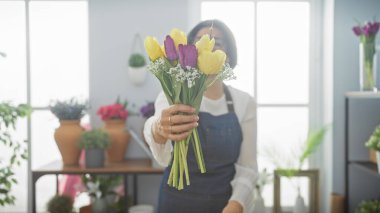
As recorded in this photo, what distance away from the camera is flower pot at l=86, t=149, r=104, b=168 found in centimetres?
211

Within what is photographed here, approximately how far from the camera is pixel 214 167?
133 cm

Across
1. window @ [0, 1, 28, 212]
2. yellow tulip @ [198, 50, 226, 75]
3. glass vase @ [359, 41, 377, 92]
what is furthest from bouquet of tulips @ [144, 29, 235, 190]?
window @ [0, 1, 28, 212]

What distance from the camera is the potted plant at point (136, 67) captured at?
241cm

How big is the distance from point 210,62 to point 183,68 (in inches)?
2.4

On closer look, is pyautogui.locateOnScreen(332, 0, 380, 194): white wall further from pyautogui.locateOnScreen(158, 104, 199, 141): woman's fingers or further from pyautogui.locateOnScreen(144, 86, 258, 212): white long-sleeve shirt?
pyautogui.locateOnScreen(158, 104, 199, 141): woman's fingers

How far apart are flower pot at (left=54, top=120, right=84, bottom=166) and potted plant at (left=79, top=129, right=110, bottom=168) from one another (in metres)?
0.07

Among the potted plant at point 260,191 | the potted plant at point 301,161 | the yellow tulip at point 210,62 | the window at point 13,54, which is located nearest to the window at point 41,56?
the window at point 13,54

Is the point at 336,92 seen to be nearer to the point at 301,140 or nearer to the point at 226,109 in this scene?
the point at 301,140

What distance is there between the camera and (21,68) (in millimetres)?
2529

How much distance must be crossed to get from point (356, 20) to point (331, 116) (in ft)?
2.18

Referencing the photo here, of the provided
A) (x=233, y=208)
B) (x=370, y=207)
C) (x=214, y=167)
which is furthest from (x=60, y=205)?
(x=370, y=207)

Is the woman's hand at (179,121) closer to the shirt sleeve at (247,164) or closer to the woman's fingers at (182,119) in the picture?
the woman's fingers at (182,119)

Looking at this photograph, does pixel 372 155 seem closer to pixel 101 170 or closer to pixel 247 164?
pixel 247 164

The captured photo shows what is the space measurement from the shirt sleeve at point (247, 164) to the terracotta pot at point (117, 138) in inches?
44.7
